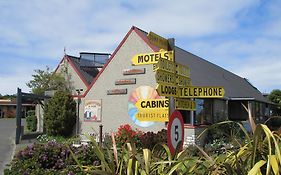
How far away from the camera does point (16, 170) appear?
7.17 meters

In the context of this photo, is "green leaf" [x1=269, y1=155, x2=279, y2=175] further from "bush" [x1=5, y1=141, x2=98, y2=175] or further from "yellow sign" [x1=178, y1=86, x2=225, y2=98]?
"bush" [x1=5, y1=141, x2=98, y2=175]

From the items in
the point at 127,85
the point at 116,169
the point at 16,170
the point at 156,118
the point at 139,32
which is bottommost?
the point at 16,170

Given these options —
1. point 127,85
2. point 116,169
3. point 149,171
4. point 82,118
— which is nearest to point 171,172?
point 149,171

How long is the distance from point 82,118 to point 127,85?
433 cm

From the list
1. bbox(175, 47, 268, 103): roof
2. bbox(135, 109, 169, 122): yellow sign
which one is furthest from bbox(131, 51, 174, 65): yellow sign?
bbox(175, 47, 268, 103): roof

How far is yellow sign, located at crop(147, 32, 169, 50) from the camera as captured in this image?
561 centimetres

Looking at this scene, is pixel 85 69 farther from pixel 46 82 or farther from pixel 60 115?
pixel 60 115

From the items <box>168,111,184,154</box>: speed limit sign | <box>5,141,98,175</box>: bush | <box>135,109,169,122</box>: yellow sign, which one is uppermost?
<box>135,109,169,122</box>: yellow sign

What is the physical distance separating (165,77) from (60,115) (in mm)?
18943

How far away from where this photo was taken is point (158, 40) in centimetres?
583

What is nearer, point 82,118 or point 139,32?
point 139,32

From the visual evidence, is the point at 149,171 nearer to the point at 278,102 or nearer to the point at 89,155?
the point at 89,155

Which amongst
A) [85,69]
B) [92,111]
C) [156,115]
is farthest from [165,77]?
[85,69]

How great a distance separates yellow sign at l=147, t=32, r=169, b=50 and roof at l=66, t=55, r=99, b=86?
83.0ft
